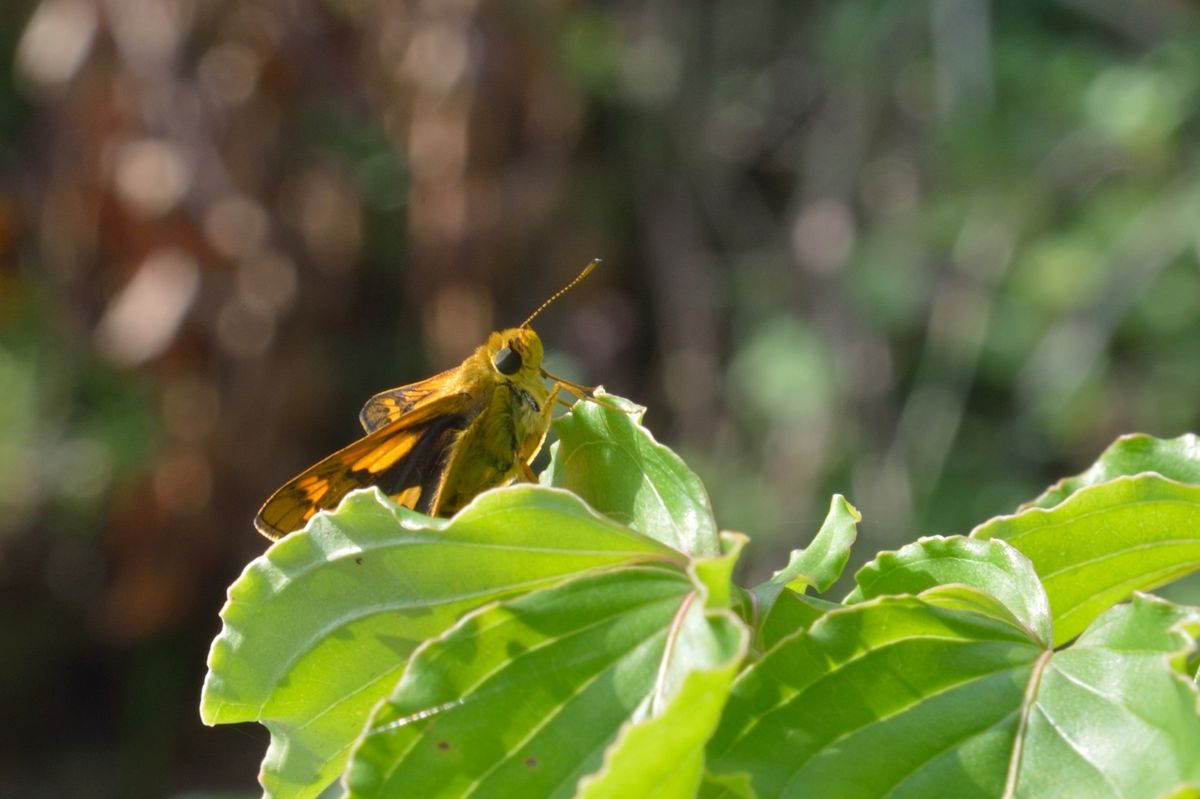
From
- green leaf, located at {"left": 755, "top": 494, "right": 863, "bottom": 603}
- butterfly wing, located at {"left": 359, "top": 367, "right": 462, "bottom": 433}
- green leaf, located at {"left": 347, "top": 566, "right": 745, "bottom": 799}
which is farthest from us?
butterfly wing, located at {"left": 359, "top": 367, "right": 462, "bottom": 433}

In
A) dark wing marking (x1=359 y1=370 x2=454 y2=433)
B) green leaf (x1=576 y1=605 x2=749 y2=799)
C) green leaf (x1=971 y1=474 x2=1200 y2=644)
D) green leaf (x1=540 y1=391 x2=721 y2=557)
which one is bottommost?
dark wing marking (x1=359 y1=370 x2=454 y2=433)

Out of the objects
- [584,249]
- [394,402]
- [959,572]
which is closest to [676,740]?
[959,572]

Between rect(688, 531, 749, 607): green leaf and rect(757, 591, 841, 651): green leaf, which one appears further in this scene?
rect(757, 591, 841, 651): green leaf

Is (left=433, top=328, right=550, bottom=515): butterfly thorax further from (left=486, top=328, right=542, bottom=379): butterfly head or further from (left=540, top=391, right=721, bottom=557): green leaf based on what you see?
(left=540, top=391, right=721, bottom=557): green leaf

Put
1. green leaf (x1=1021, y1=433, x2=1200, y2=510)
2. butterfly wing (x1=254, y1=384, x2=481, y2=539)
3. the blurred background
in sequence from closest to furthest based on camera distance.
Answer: green leaf (x1=1021, y1=433, x2=1200, y2=510)
butterfly wing (x1=254, y1=384, x2=481, y2=539)
the blurred background

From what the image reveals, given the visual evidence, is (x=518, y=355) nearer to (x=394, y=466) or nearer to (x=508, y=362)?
(x=508, y=362)

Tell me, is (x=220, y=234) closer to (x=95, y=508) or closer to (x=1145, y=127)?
(x=95, y=508)

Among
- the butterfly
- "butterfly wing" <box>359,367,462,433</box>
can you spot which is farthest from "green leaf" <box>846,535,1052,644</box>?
→ "butterfly wing" <box>359,367,462,433</box>
